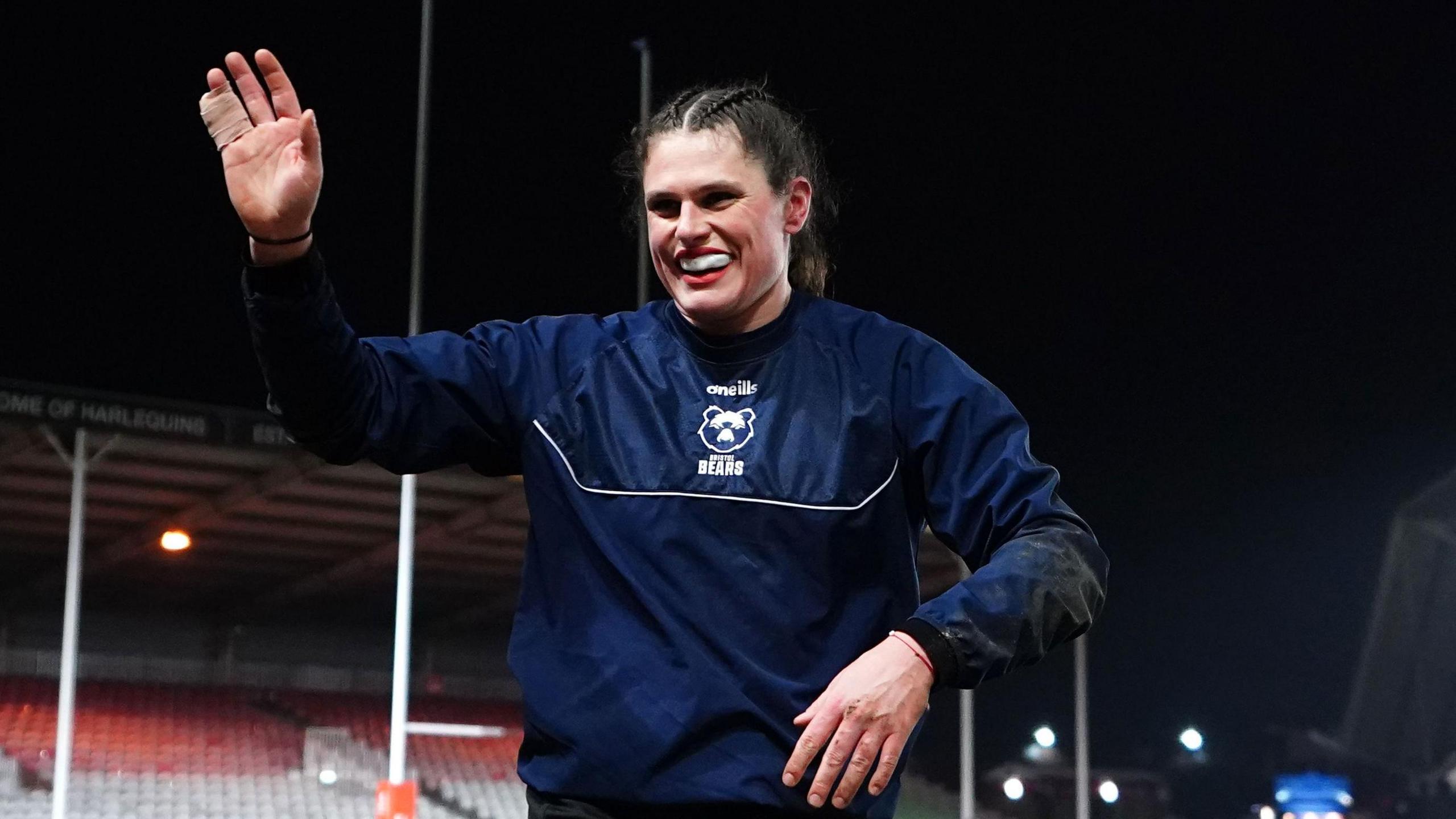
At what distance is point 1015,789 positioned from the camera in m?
24.2

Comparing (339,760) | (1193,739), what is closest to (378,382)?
(339,760)

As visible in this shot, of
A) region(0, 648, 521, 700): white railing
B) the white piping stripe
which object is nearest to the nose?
the white piping stripe

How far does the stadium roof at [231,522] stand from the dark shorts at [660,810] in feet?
34.7

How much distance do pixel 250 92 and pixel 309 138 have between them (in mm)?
127

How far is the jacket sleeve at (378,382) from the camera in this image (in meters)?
2.25

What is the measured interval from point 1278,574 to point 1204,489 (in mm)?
1575

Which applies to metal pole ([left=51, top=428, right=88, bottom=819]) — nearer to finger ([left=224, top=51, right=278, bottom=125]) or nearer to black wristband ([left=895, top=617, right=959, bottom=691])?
finger ([left=224, top=51, right=278, bottom=125])

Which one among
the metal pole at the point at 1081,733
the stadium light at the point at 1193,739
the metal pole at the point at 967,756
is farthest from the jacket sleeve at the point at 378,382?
the stadium light at the point at 1193,739

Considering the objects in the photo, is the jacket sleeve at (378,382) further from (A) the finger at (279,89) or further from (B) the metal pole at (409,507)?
(B) the metal pole at (409,507)

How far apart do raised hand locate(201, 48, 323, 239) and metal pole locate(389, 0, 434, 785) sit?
971 cm

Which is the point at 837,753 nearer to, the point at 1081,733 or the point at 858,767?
the point at 858,767

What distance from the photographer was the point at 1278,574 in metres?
21.4

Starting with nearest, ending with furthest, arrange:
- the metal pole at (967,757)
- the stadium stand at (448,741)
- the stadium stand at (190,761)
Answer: the metal pole at (967,757)
the stadium stand at (190,761)
the stadium stand at (448,741)

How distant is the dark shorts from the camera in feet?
7.32
